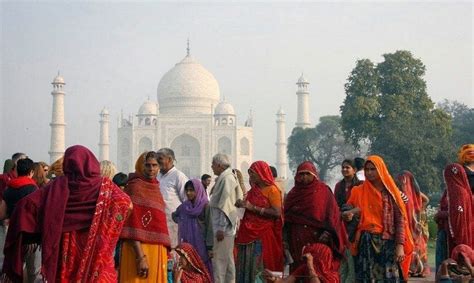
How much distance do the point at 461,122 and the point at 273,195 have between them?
3889cm

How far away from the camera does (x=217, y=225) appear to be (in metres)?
6.26

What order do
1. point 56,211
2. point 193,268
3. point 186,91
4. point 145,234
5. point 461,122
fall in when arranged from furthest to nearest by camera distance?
point 186,91 → point 461,122 → point 193,268 → point 145,234 → point 56,211

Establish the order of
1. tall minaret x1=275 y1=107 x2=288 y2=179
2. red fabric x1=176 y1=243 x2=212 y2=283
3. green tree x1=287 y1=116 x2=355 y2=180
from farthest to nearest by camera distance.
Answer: tall minaret x1=275 y1=107 x2=288 y2=179 → green tree x1=287 y1=116 x2=355 y2=180 → red fabric x1=176 y1=243 x2=212 y2=283

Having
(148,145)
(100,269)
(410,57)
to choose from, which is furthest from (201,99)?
(100,269)

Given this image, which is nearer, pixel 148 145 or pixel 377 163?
pixel 377 163

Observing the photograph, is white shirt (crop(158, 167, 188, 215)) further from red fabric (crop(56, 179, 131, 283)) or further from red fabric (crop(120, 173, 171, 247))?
red fabric (crop(56, 179, 131, 283))

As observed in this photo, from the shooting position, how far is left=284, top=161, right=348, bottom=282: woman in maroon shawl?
488cm

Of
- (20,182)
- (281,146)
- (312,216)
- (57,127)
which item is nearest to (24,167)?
(20,182)

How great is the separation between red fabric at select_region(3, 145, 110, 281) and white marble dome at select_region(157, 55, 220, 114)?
50385mm

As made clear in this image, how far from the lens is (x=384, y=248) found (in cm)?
495

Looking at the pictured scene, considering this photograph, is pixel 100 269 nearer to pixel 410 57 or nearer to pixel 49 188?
pixel 49 188

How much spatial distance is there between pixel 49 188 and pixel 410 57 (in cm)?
2455

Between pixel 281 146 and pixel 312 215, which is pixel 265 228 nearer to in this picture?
pixel 312 215

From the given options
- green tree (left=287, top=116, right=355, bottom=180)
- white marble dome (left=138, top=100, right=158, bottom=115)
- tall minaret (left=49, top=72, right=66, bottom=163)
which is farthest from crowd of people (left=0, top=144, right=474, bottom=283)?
white marble dome (left=138, top=100, right=158, bottom=115)
